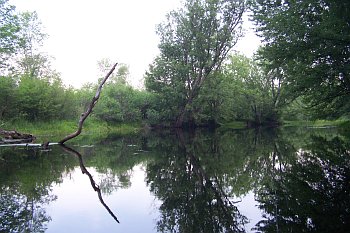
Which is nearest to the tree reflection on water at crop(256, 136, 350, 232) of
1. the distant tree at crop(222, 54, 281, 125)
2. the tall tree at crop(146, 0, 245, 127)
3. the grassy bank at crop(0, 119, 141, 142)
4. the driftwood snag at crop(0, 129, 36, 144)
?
the driftwood snag at crop(0, 129, 36, 144)

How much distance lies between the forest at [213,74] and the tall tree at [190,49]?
0.12 metres

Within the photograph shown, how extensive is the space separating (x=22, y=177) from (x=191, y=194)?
15.4 feet

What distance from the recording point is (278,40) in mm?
15734

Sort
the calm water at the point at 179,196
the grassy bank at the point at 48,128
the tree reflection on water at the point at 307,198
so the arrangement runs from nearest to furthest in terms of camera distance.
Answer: the tree reflection on water at the point at 307,198, the calm water at the point at 179,196, the grassy bank at the point at 48,128

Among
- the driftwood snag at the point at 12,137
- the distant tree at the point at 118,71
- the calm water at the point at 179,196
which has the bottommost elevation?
the calm water at the point at 179,196

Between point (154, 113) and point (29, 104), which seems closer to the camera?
point (29, 104)

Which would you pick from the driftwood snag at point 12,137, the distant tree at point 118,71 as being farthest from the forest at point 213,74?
the distant tree at point 118,71

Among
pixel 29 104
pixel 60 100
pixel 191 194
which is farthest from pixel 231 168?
pixel 60 100

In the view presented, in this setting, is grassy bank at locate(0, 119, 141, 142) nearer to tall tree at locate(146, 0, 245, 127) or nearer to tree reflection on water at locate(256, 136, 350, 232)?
tall tree at locate(146, 0, 245, 127)

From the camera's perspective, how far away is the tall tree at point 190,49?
35.7 metres

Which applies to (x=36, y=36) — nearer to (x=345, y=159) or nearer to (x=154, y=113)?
(x=154, y=113)

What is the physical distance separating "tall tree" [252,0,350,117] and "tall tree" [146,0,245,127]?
1847 centimetres

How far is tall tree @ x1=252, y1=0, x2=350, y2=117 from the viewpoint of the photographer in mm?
12852

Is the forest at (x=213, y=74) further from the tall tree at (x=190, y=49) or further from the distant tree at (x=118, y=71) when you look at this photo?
the distant tree at (x=118, y=71)
